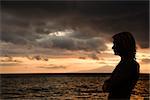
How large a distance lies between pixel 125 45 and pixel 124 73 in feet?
1.01

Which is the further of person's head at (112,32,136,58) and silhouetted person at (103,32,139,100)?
person's head at (112,32,136,58)

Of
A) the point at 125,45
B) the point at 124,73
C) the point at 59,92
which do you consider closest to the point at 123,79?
the point at 124,73

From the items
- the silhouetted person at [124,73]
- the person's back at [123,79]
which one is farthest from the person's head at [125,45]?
the person's back at [123,79]

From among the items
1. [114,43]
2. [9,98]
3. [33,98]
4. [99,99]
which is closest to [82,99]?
[99,99]

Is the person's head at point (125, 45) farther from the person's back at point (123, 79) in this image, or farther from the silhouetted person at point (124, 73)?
the person's back at point (123, 79)

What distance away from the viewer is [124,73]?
3.51m

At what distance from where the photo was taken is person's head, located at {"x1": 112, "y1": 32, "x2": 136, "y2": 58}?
3.65 meters

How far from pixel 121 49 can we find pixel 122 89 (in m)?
0.42

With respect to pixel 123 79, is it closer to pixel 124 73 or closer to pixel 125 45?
pixel 124 73

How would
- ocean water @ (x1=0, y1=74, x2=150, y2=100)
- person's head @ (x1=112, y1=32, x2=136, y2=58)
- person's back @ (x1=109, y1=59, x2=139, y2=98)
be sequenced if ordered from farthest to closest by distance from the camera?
ocean water @ (x1=0, y1=74, x2=150, y2=100) → person's head @ (x1=112, y1=32, x2=136, y2=58) → person's back @ (x1=109, y1=59, x2=139, y2=98)

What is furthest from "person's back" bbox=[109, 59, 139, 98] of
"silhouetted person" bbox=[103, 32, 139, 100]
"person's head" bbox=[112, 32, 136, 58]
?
"person's head" bbox=[112, 32, 136, 58]

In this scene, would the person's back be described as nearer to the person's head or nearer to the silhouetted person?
the silhouetted person

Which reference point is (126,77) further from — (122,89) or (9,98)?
(9,98)

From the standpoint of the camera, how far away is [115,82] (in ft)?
11.4
